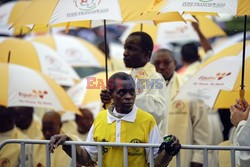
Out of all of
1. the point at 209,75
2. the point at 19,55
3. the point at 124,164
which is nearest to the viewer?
the point at 124,164

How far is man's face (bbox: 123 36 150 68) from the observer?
8.30 metres

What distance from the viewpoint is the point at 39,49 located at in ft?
38.6

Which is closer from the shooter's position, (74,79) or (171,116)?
(171,116)

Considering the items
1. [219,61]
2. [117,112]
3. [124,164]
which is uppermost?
[219,61]

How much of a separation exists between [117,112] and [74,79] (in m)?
5.30

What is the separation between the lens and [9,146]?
9469 millimetres

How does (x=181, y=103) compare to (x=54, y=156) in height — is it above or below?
above

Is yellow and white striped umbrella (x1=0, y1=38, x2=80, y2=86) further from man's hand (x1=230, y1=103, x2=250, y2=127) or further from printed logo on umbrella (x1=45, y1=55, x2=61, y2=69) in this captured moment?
man's hand (x1=230, y1=103, x2=250, y2=127)

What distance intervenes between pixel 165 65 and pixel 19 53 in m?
2.41

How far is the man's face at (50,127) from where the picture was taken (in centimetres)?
990

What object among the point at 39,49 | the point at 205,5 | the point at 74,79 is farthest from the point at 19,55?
the point at 205,5

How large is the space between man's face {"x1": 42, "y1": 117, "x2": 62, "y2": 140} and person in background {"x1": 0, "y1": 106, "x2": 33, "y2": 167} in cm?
29

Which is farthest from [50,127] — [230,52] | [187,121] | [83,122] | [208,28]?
[208,28]

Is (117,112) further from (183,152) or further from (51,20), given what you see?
(183,152)
